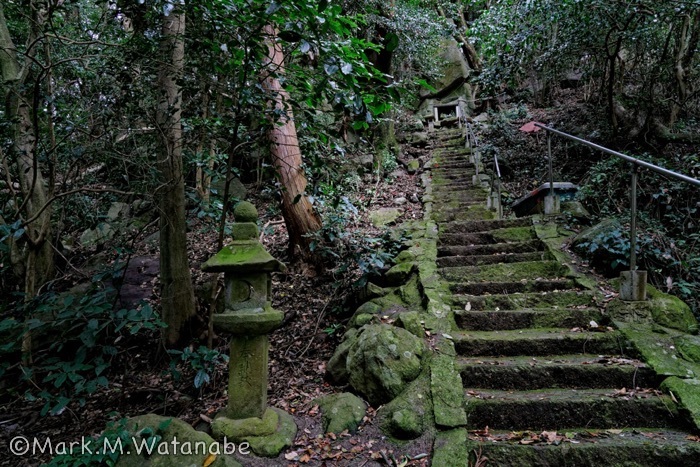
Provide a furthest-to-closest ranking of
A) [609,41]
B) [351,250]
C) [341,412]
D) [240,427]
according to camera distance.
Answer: [609,41], [351,250], [341,412], [240,427]

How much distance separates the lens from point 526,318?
3270 millimetres

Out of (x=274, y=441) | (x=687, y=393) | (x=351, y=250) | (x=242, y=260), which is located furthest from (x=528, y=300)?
(x=242, y=260)

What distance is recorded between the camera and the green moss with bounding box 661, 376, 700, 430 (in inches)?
86.7

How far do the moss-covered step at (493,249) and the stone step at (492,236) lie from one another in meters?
0.18

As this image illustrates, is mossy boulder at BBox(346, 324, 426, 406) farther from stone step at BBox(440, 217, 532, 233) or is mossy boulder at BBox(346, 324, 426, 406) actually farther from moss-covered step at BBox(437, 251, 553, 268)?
stone step at BBox(440, 217, 532, 233)

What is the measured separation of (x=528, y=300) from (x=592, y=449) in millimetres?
1524

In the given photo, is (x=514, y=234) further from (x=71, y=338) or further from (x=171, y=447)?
(x=71, y=338)

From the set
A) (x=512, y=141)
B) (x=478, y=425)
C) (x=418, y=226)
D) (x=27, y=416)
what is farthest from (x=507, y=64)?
(x=27, y=416)

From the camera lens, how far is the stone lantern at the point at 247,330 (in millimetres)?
2408

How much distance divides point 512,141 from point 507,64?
2363 mm

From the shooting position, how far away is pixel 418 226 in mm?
5484

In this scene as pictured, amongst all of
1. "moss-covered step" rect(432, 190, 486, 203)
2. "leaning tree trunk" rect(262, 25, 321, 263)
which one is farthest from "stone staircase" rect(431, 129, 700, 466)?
"moss-covered step" rect(432, 190, 486, 203)

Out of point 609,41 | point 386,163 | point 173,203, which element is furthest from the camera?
point 386,163

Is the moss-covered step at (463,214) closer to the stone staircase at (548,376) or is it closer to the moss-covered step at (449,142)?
the stone staircase at (548,376)
